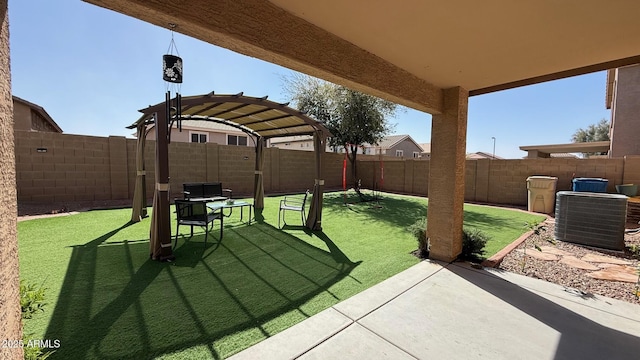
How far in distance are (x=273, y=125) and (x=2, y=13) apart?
6135mm

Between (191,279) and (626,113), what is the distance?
16053mm

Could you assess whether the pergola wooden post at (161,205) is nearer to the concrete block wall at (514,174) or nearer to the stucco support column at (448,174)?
the stucco support column at (448,174)

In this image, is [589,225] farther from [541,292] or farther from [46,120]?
[46,120]

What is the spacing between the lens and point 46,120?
14.2 m

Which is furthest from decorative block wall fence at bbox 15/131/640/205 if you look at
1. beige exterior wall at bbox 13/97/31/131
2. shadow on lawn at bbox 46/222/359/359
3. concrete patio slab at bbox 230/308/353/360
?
concrete patio slab at bbox 230/308/353/360

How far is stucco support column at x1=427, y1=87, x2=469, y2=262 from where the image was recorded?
362 cm

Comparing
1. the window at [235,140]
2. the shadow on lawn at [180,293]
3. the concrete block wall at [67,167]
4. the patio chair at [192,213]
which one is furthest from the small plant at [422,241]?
the window at [235,140]

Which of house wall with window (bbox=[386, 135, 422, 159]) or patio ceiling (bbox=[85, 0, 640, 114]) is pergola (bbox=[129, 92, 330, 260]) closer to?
patio ceiling (bbox=[85, 0, 640, 114])

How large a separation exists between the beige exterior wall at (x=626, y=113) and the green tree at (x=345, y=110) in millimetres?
8938

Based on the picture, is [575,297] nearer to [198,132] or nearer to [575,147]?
[575,147]

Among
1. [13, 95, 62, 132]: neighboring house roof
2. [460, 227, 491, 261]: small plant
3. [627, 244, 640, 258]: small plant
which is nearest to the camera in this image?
[460, 227, 491, 261]: small plant

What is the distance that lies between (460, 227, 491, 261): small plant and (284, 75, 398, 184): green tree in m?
7.28

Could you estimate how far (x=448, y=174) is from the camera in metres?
3.68

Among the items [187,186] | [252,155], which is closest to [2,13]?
[187,186]
